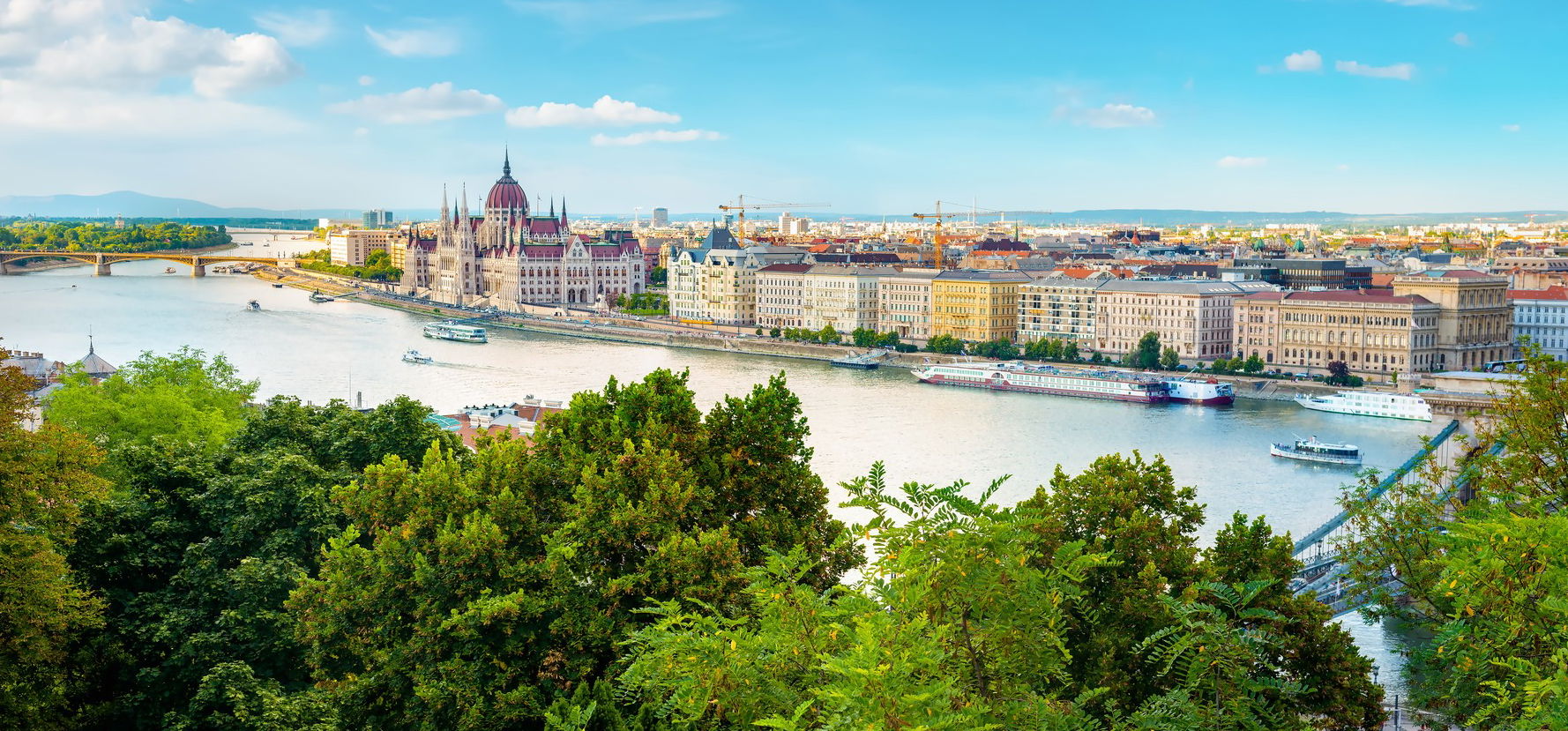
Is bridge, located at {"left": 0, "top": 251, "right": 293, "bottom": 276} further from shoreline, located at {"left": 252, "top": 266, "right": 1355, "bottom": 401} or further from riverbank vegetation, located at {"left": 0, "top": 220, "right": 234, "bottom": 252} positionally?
shoreline, located at {"left": 252, "top": 266, "right": 1355, "bottom": 401}

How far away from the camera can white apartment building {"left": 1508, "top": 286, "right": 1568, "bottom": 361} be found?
32.3 m

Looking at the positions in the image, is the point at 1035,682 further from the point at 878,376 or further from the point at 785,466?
the point at 878,376

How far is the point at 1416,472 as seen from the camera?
10016mm

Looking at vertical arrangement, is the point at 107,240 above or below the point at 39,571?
above

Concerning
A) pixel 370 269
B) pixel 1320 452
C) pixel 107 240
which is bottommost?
pixel 1320 452

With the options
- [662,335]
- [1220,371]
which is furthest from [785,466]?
[662,335]

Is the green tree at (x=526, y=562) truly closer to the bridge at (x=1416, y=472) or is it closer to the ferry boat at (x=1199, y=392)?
the bridge at (x=1416, y=472)

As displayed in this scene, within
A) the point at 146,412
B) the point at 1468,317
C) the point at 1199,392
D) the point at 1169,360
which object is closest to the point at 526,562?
the point at 146,412

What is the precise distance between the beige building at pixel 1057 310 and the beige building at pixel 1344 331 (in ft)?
13.1

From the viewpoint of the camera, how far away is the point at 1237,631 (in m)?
4.47

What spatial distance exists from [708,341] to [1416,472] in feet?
95.6

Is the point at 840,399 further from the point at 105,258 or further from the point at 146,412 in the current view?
the point at 105,258

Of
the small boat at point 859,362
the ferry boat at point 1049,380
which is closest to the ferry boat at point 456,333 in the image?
the small boat at point 859,362

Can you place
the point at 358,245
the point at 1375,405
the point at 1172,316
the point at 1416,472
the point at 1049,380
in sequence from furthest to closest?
the point at 358,245, the point at 1172,316, the point at 1049,380, the point at 1375,405, the point at 1416,472
